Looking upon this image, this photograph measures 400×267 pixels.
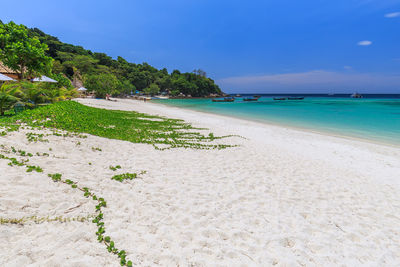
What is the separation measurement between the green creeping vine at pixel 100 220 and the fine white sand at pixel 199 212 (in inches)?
3.7

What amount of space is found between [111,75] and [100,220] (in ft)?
184

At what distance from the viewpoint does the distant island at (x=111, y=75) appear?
52.2m

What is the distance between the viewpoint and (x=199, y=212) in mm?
4629

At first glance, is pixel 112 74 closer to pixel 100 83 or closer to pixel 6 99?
pixel 100 83

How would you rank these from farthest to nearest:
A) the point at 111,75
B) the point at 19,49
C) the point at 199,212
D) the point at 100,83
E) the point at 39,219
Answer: the point at 111,75 → the point at 100,83 → the point at 19,49 → the point at 199,212 → the point at 39,219

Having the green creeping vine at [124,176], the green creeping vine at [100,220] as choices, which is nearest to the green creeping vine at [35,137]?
the green creeping vine at [100,220]

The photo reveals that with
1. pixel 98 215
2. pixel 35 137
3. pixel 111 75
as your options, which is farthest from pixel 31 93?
pixel 111 75

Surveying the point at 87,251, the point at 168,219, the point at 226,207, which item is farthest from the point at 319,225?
the point at 87,251

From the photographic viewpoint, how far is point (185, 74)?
15100cm

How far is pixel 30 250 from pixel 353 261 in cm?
550

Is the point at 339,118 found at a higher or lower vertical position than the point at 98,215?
higher

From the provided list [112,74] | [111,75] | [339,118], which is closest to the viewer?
[339,118]

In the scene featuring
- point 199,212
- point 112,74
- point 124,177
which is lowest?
point 199,212

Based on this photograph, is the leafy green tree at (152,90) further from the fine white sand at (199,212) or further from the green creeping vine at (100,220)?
the green creeping vine at (100,220)
